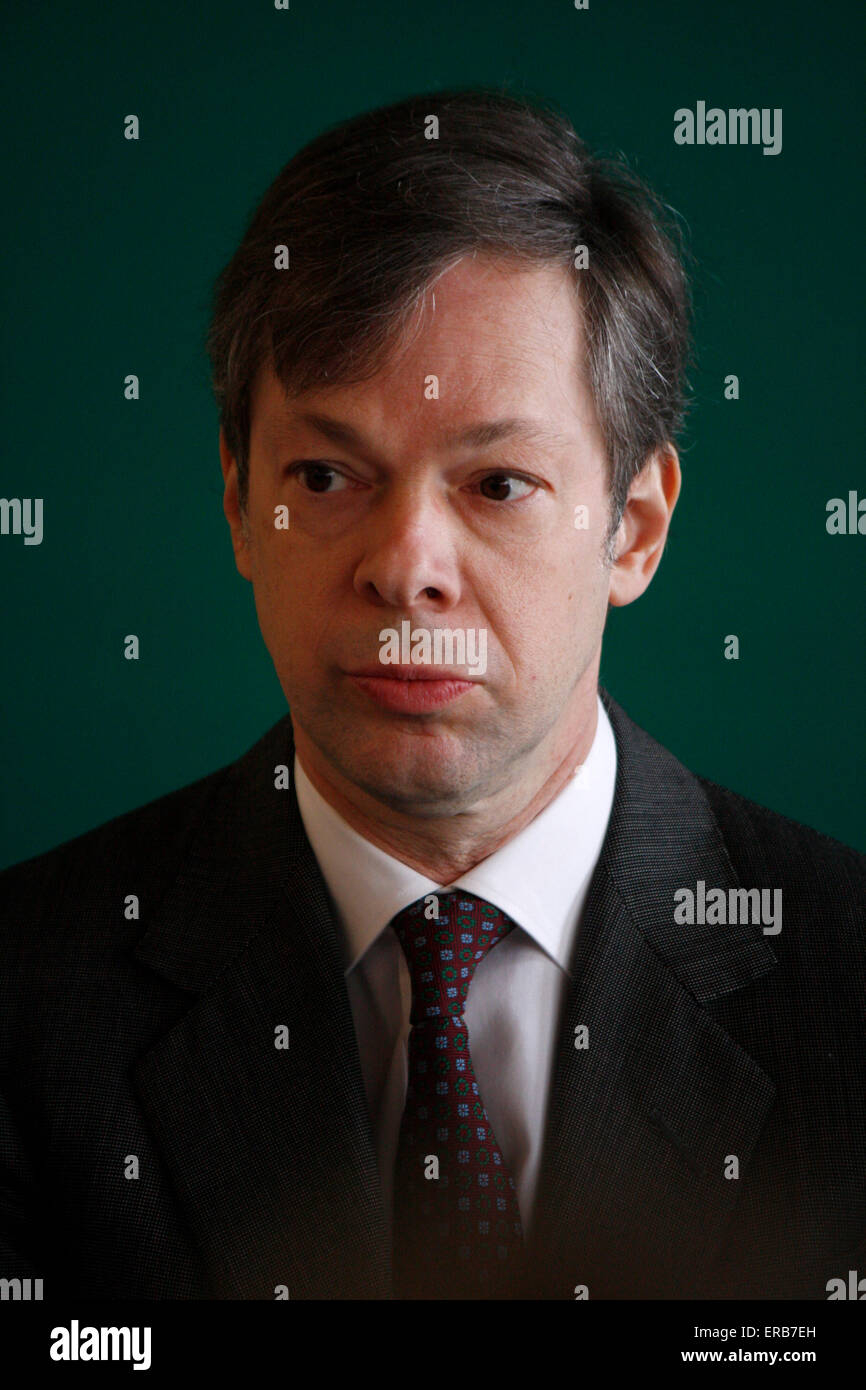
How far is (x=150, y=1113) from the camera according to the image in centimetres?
196

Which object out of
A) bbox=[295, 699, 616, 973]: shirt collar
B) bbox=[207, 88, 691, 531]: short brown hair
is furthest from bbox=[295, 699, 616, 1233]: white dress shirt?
bbox=[207, 88, 691, 531]: short brown hair

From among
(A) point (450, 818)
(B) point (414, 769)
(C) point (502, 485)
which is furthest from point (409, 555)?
(A) point (450, 818)

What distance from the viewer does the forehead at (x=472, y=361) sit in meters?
1.87

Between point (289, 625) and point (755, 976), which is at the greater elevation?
point (289, 625)

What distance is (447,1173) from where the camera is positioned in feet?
6.27

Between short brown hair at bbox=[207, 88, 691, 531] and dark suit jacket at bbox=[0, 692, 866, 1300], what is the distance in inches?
25.1

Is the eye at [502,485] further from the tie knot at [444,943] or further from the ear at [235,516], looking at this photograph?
the tie knot at [444,943]

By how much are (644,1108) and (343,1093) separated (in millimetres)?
413

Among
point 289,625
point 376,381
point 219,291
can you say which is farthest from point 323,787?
point 219,291

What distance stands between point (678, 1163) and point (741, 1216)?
0.11 metres

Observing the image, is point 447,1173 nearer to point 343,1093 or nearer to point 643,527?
point 343,1093

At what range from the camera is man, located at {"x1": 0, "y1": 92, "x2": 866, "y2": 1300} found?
6.24ft
